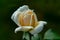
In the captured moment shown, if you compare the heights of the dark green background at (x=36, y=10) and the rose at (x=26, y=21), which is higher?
the dark green background at (x=36, y=10)

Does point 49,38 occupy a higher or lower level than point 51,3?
lower

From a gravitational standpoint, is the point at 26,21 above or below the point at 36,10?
below

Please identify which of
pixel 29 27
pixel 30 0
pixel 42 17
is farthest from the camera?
pixel 30 0

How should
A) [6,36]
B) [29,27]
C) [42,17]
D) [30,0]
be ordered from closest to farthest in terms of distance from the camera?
[29,27], [6,36], [42,17], [30,0]

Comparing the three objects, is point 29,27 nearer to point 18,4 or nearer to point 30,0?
point 18,4

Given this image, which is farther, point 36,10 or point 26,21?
point 36,10

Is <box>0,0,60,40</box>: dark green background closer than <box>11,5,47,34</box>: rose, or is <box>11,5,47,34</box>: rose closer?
<box>11,5,47,34</box>: rose

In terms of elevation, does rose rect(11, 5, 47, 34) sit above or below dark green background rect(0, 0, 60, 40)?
below

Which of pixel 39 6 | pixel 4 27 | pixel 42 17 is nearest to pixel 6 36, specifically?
pixel 4 27

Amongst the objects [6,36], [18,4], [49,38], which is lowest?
[49,38]

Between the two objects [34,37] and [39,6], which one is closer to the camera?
[34,37]
